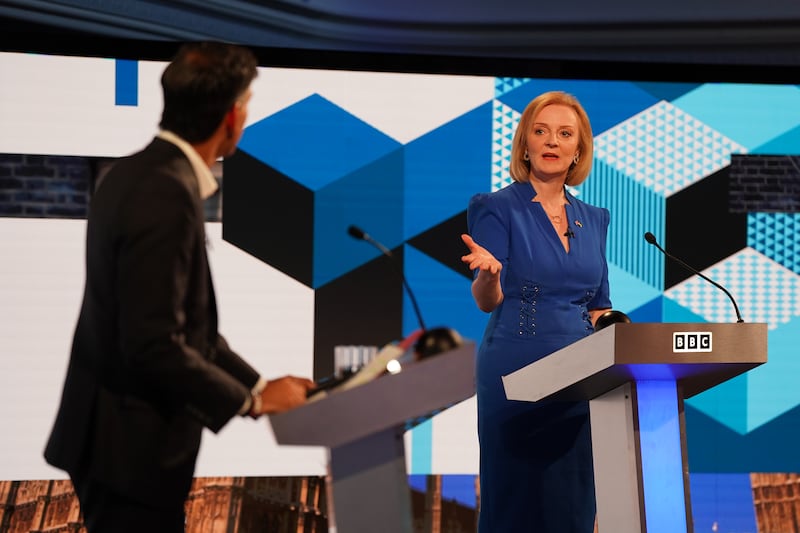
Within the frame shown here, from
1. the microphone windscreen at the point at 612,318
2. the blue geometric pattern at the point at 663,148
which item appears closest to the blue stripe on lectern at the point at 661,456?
the microphone windscreen at the point at 612,318

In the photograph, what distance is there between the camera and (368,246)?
15.8 ft

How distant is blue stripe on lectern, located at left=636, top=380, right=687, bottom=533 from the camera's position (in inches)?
104

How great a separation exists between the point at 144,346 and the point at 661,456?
1.61 meters

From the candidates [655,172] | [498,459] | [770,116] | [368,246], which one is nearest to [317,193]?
[368,246]

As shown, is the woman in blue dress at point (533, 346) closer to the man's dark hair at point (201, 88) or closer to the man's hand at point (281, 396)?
the man's hand at point (281, 396)

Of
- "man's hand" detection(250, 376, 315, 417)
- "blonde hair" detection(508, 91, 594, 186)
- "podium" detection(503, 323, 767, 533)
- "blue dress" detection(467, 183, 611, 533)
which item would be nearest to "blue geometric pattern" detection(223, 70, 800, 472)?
"blonde hair" detection(508, 91, 594, 186)

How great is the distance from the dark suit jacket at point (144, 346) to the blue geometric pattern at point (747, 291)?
11.8 feet

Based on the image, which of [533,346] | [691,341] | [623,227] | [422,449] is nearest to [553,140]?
[533,346]

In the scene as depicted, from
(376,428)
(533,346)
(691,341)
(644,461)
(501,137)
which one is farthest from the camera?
(501,137)

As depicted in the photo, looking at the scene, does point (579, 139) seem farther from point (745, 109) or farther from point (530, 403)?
point (745, 109)

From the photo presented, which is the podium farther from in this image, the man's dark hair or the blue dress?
the man's dark hair

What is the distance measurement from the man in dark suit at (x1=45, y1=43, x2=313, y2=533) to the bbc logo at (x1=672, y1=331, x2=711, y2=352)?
3.73ft

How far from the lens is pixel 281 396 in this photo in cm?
191

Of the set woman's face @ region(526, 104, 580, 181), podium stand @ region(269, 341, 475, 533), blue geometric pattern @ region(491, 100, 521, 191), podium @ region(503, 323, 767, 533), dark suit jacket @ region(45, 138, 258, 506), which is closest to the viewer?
dark suit jacket @ region(45, 138, 258, 506)
